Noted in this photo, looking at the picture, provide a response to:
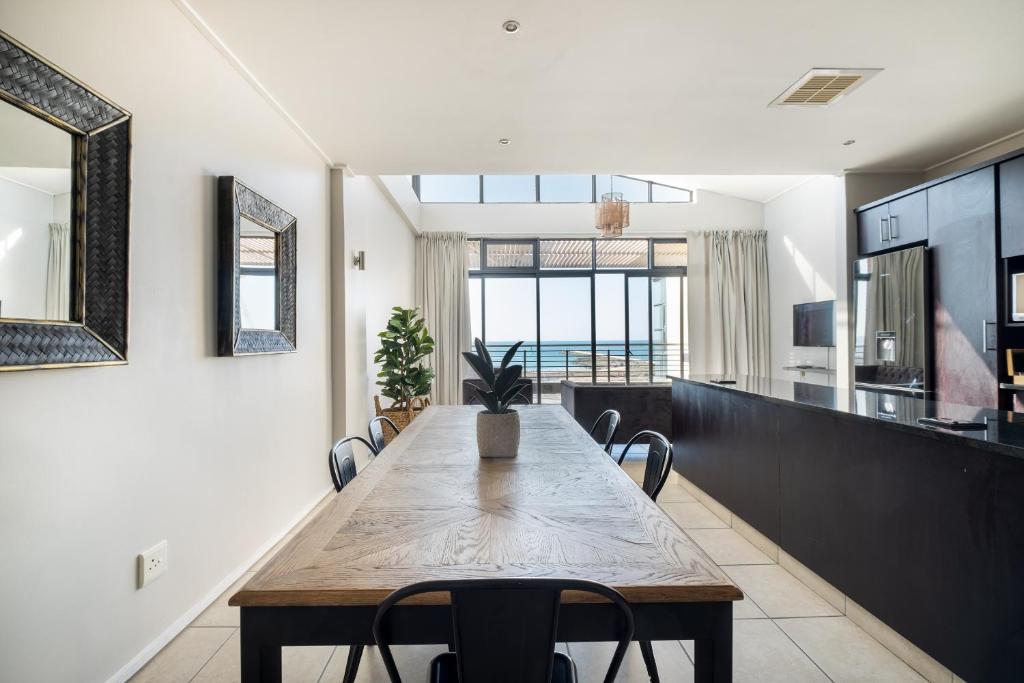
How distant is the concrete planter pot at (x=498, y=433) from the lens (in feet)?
6.36

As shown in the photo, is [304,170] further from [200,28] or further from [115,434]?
[115,434]

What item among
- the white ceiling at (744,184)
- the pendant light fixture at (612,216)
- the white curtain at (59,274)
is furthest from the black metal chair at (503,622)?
the white ceiling at (744,184)

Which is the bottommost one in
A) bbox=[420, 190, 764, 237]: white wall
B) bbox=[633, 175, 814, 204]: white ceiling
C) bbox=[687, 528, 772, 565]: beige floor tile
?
bbox=[687, 528, 772, 565]: beige floor tile

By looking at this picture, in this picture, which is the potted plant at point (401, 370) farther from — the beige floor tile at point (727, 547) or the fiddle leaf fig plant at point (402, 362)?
the beige floor tile at point (727, 547)

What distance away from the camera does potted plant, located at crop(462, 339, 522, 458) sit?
75.3 inches

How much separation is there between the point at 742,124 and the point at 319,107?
105 inches

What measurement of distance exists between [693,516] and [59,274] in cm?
340

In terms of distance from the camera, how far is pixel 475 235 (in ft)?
25.9

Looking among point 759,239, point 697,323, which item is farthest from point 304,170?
point 759,239

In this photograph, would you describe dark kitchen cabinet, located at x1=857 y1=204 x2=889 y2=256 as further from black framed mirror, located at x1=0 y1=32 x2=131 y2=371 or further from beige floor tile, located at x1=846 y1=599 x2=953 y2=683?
black framed mirror, located at x1=0 y1=32 x2=131 y2=371

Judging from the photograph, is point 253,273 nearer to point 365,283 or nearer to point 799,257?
point 365,283

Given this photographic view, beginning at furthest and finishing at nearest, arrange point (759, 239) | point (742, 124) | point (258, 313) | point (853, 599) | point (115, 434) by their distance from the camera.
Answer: point (759, 239) → point (742, 124) → point (258, 313) → point (853, 599) → point (115, 434)

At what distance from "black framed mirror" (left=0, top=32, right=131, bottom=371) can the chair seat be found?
4.18ft

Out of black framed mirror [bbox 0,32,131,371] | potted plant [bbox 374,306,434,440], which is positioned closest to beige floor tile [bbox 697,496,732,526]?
potted plant [bbox 374,306,434,440]
